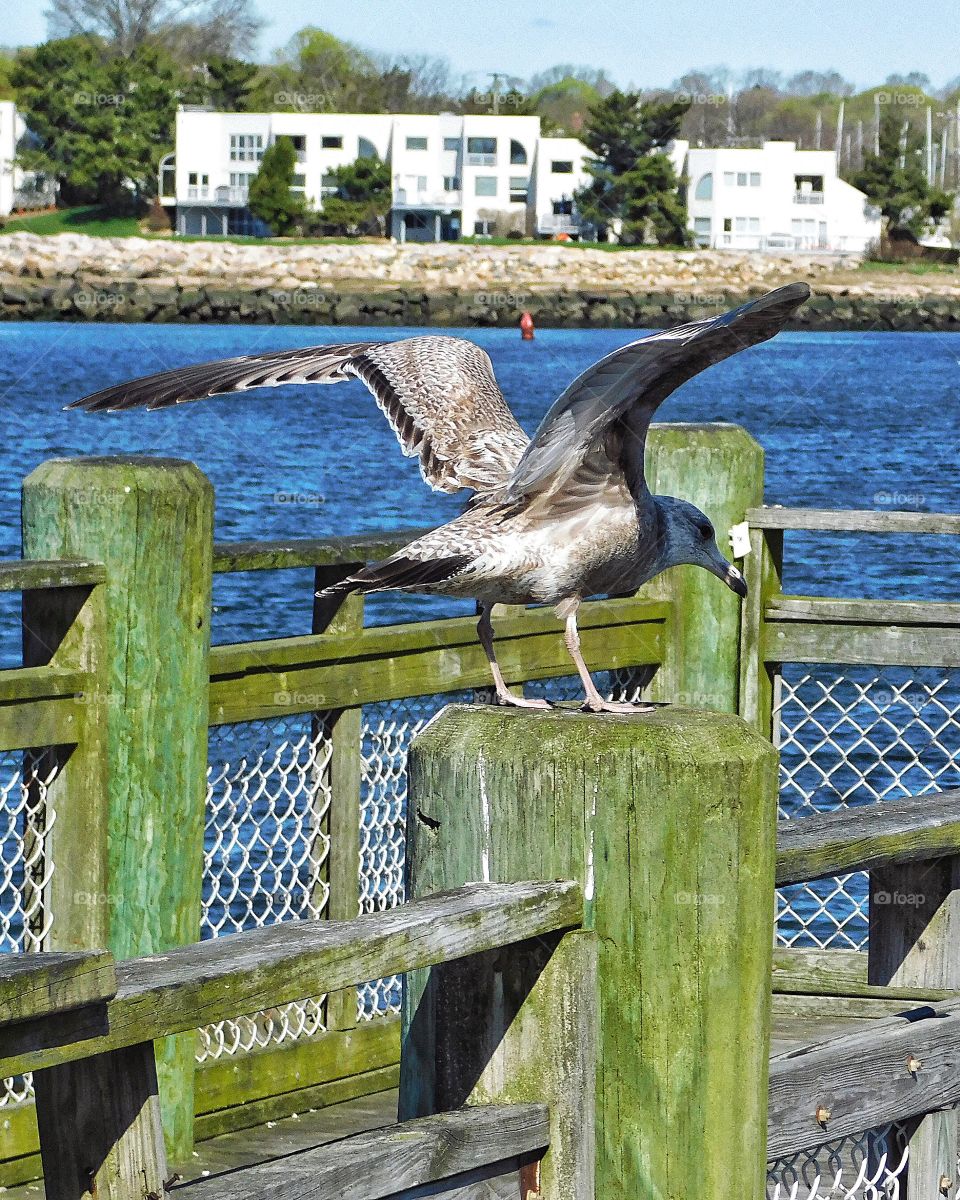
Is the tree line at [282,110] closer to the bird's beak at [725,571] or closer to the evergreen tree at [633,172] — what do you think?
the evergreen tree at [633,172]

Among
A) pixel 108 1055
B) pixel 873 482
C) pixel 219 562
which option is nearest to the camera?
pixel 108 1055

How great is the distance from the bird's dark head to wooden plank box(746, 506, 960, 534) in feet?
2.72

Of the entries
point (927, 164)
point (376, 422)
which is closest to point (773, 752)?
point (376, 422)

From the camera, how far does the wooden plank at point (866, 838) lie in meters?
2.72

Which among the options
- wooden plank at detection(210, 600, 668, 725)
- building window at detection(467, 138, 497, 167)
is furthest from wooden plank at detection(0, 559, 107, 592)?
building window at detection(467, 138, 497, 167)

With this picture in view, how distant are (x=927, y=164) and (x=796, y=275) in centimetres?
3268

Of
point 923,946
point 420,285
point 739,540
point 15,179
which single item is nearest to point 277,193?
point 420,285

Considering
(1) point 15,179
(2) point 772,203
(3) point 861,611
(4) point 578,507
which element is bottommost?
(3) point 861,611

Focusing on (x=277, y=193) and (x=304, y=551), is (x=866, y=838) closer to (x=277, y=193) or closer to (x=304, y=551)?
(x=304, y=551)

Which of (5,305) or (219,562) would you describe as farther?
(5,305)

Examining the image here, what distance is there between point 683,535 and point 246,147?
124110 millimetres

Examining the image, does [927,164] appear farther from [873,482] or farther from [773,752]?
[773,752]

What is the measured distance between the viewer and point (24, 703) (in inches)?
159

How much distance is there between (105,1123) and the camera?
203cm
